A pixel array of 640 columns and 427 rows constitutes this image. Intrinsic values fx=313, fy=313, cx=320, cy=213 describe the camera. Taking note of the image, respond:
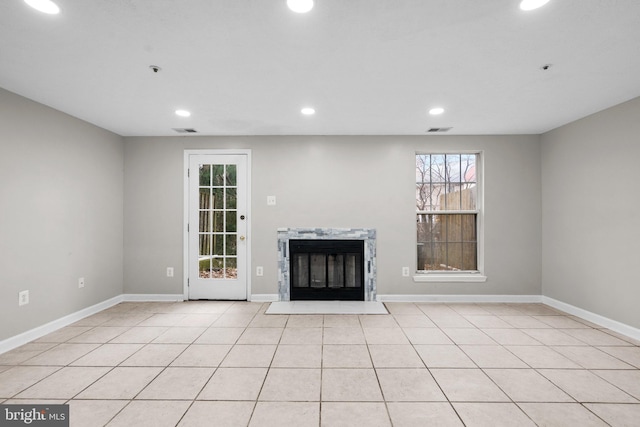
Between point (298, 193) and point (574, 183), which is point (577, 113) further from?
point (298, 193)

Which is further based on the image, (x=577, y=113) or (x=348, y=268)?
(x=348, y=268)

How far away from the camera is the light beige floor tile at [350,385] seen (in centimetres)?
201

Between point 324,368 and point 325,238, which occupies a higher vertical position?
point 325,238

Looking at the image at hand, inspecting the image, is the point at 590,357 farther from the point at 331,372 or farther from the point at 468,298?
the point at 331,372

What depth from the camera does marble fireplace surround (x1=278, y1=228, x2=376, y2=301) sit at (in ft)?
14.0

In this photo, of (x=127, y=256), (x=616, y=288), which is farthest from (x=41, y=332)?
(x=616, y=288)

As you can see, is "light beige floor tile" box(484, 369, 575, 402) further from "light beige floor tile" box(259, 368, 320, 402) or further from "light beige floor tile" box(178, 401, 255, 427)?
"light beige floor tile" box(178, 401, 255, 427)

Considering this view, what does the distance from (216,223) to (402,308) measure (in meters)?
2.72

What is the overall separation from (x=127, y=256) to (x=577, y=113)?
5763 mm

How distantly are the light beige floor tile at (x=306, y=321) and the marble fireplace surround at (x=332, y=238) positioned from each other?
68cm

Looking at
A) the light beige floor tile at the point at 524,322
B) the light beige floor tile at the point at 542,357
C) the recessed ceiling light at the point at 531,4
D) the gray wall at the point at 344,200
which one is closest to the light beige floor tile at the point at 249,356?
the gray wall at the point at 344,200

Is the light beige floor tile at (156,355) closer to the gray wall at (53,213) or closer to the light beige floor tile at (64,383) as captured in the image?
the light beige floor tile at (64,383)

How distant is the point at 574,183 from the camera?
369cm

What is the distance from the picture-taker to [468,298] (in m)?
4.25
